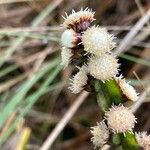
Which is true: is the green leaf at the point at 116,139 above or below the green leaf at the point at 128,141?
above

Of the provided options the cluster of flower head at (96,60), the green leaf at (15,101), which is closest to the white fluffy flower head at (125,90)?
the cluster of flower head at (96,60)

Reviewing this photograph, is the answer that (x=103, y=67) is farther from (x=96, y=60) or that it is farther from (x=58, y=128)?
(x=58, y=128)

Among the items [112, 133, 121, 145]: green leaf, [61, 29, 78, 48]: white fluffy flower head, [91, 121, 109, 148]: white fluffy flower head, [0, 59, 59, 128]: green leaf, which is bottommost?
[112, 133, 121, 145]: green leaf

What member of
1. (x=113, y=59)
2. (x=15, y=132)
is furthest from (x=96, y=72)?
(x=15, y=132)

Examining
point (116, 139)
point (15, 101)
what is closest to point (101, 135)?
point (116, 139)

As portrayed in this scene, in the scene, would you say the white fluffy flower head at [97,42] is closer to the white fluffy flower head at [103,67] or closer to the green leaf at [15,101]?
the white fluffy flower head at [103,67]

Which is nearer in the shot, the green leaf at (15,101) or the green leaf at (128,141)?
the green leaf at (128,141)

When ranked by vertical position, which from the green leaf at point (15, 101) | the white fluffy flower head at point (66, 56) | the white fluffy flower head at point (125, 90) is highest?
the green leaf at point (15, 101)

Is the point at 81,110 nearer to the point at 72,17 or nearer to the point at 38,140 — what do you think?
the point at 38,140

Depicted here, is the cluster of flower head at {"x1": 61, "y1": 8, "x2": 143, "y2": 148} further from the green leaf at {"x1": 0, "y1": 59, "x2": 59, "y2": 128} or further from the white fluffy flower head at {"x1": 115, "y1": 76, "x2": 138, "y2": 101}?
the green leaf at {"x1": 0, "y1": 59, "x2": 59, "y2": 128}

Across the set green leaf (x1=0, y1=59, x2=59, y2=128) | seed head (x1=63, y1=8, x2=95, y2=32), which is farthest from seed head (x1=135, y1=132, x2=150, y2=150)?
green leaf (x1=0, y1=59, x2=59, y2=128)
